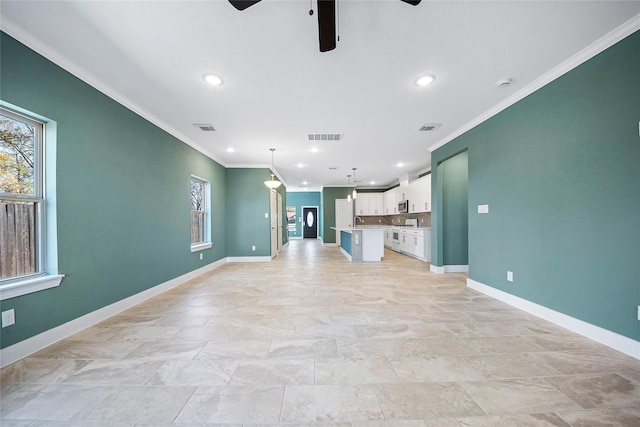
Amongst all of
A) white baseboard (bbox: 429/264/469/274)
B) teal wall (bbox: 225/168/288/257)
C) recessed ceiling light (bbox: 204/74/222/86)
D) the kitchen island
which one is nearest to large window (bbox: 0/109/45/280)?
recessed ceiling light (bbox: 204/74/222/86)

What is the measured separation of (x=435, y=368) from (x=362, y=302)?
5.16 feet

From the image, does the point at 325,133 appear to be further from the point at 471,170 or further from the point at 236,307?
the point at 236,307

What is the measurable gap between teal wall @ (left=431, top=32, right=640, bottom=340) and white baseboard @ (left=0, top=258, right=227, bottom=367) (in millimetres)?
5099

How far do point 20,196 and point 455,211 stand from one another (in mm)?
6473

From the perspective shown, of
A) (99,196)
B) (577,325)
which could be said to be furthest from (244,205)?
(577,325)

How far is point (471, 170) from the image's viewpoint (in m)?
4.15

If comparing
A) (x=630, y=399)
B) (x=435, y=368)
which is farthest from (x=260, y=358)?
(x=630, y=399)

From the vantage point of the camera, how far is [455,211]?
540 cm

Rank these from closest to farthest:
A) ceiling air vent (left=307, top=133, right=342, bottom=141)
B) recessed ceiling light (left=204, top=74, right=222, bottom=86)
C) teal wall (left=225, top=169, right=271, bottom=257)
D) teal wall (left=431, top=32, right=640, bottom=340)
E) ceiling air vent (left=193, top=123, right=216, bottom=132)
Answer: teal wall (left=431, top=32, right=640, bottom=340), recessed ceiling light (left=204, top=74, right=222, bottom=86), ceiling air vent (left=193, top=123, right=216, bottom=132), ceiling air vent (left=307, top=133, right=342, bottom=141), teal wall (left=225, top=169, right=271, bottom=257)

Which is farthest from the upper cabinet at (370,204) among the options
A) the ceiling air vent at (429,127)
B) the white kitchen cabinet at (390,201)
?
the ceiling air vent at (429,127)

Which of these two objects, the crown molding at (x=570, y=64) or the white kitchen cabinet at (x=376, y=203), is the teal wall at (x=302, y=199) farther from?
the crown molding at (x=570, y=64)

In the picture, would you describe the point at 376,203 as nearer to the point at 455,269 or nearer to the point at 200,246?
the point at 455,269

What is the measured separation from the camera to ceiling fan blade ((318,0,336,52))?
1465 millimetres

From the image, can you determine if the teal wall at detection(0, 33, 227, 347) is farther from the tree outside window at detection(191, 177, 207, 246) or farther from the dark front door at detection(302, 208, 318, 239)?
the dark front door at detection(302, 208, 318, 239)
